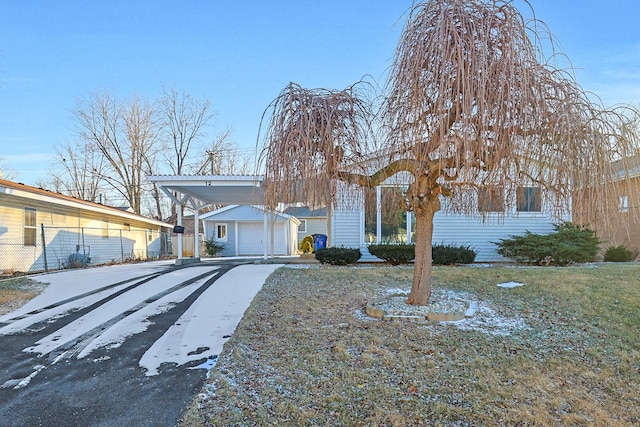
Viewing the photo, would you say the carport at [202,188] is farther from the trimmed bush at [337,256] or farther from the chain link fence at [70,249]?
the chain link fence at [70,249]

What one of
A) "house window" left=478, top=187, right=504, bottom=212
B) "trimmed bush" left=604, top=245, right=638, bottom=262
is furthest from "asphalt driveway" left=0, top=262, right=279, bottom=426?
"trimmed bush" left=604, top=245, right=638, bottom=262

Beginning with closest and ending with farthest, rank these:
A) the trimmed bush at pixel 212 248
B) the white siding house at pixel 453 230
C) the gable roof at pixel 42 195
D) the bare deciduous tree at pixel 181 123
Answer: the gable roof at pixel 42 195
the white siding house at pixel 453 230
the trimmed bush at pixel 212 248
the bare deciduous tree at pixel 181 123

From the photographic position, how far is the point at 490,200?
17.7ft

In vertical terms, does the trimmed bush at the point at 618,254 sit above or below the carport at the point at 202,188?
below

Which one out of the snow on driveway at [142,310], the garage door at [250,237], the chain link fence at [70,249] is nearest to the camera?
the snow on driveway at [142,310]

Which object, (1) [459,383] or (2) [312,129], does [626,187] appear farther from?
(2) [312,129]

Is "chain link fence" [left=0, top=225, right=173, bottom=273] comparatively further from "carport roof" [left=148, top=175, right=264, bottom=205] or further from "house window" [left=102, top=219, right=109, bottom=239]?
"carport roof" [left=148, top=175, right=264, bottom=205]

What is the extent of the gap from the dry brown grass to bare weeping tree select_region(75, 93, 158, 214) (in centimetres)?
2445

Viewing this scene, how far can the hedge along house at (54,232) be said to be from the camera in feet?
35.3

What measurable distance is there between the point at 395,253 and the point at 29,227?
1155cm

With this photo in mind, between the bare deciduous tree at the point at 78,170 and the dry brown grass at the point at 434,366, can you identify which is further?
the bare deciduous tree at the point at 78,170

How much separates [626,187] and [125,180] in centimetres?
2900

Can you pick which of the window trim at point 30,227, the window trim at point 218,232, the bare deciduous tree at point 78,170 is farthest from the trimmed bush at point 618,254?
the bare deciduous tree at point 78,170

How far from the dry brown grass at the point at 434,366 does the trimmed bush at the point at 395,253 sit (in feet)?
13.2
